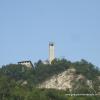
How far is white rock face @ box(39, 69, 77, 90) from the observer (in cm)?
9369

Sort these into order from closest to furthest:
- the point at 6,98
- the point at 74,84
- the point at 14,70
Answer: the point at 6,98 < the point at 74,84 < the point at 14,70

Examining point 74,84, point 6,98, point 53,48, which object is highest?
point 53,48

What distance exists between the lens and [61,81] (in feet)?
311

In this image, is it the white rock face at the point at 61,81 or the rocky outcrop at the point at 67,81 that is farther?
Result: the white rock face at the point at 61,81

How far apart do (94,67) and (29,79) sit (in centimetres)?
1240

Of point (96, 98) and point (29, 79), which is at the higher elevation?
point (29, 79)

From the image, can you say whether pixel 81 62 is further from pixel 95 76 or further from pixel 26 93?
pixel 26 93

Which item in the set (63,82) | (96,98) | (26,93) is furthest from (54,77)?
(26,93)

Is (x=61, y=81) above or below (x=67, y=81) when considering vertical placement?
above

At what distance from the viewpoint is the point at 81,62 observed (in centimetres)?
9738

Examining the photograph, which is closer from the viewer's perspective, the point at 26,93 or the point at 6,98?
the point at 6,98

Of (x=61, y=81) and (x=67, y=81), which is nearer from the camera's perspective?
(x=67, y=81)

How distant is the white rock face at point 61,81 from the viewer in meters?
93.7

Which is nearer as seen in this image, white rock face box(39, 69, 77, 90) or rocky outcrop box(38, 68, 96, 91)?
rocky outcrop box(38, 68, 96, 91)
